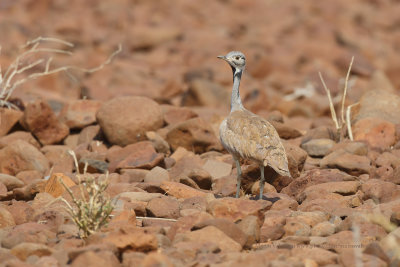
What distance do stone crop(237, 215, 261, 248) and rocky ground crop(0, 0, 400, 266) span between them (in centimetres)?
2

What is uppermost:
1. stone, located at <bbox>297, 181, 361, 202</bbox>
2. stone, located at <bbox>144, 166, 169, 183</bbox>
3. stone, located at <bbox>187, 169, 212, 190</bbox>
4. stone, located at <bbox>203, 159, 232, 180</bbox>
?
stone, located at <bbox>297, 181, 361, 202</bbox>

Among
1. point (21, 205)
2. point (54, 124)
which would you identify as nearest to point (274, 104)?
point (54, 124)

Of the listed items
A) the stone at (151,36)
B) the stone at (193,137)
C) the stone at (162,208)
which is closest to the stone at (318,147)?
the stone at (193,137)

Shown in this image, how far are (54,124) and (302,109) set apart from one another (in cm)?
486

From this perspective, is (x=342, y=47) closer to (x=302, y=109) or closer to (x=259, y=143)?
(x=302, y=109)

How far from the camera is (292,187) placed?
7.59m

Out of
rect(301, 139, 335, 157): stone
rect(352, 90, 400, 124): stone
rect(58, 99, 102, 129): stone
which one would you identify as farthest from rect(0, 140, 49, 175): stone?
rect(352, 90, 400, 124): stone

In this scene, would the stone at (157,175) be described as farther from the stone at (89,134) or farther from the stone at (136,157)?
the stone at (89,134)

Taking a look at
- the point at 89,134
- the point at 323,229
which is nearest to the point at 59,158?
the point at 89,134

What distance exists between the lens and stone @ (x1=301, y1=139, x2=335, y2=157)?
28.8 ft

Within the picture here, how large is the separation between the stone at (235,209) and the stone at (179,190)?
1.12 m

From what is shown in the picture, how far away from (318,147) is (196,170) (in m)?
1.73

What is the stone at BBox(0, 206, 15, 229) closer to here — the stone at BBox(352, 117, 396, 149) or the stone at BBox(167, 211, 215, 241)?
the stone at BBox(167, 211, 215, 241)

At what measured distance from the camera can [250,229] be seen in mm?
5793
